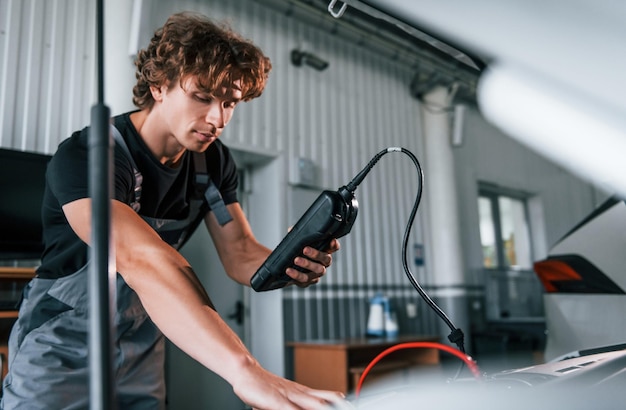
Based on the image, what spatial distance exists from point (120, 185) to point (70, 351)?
307 mm

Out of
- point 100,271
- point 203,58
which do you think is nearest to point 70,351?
point 203,58

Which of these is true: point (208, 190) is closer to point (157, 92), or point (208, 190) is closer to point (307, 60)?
point (157, 92)

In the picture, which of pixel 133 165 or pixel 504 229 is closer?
pixel 133 165

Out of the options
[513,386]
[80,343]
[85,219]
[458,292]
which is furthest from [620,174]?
[458,292]

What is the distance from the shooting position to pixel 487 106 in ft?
1.58

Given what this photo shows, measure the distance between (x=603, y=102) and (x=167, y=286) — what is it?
51cm

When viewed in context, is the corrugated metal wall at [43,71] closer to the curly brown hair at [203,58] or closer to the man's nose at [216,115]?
the curly brown hair at [203,58]

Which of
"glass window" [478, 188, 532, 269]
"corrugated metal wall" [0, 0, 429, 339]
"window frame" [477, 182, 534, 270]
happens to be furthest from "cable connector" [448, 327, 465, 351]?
"window frame" [477, 182, 534, 270]

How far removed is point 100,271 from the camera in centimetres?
39

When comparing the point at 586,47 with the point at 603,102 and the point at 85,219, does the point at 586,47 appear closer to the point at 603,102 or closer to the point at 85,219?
the point at 603,102

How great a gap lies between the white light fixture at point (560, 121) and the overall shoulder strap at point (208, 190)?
824 millimetres

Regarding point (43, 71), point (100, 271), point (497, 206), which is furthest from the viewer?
point (497, 206)

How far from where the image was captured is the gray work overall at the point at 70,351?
3.10 ft

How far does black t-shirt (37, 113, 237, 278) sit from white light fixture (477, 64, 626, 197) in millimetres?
611
